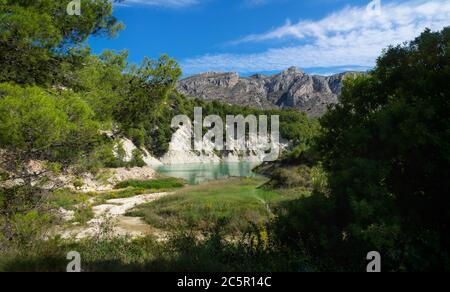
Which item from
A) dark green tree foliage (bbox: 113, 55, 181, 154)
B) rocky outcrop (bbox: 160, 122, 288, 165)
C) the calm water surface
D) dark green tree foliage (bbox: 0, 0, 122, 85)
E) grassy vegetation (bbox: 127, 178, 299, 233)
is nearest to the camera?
dark green tree foliage (bbox: 0, 0, 122, 85)

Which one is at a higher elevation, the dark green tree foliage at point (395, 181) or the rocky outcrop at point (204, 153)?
the dark green tree foliage at point (395, 181)

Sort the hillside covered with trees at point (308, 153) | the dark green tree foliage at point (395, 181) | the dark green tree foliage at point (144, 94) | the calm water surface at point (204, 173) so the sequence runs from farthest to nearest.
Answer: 1. the calm water surface at point (204, 173)
2. the dark green tree foliage at point (144, 94)
3. the hillside covered with trees at point (308, 153)
4. the dark green tree foliage at point (395, 181)

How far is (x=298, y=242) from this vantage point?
855 centimetres

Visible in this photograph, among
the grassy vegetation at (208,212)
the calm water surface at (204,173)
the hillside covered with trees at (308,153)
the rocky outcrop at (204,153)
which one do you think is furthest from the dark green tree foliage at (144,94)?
the rocky outcrop at (204,153)

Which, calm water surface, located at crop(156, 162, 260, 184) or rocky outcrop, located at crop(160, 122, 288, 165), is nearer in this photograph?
calm water surface, located at crop(156, 162, 260, 184)

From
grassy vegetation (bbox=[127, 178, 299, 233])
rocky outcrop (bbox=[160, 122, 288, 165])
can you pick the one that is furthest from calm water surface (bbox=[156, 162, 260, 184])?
grassy vegetation (bbox=[127, 178, 299, 233])

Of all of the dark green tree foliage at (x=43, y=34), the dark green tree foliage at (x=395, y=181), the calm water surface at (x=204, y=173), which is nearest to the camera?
the dark green tree foliage at (x=395, y=181)

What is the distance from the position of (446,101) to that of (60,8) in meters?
10.2

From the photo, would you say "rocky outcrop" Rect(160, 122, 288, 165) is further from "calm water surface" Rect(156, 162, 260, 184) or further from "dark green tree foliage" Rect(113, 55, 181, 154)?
"dark green tree foliage" Rect(113, 55, 181, 154)

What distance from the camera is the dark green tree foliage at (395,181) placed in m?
6.79

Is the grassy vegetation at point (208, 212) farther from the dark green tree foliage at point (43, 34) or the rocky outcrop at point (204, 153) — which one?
the rocky outcrop at point (204, 153)

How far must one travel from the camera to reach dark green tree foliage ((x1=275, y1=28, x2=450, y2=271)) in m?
6.79

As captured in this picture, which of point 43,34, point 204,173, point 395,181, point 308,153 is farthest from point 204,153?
point 395,181

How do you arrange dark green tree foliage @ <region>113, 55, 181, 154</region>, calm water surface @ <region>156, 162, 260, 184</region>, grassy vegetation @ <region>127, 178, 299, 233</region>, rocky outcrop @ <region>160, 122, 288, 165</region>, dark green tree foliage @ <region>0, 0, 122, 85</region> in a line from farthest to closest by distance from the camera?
rocky outcrop @ <region>160, 122, 288, 165</region>
calm water surface @ <region>156, 162, 260, 184</region>
grassy vegetation @ <region>127, 178, 299, 233</region>
dark green tree foliage @ <region>113, 55, 181, 154</region>
dark green tree foliage @ <region>0, 0, 122, 85</region>
